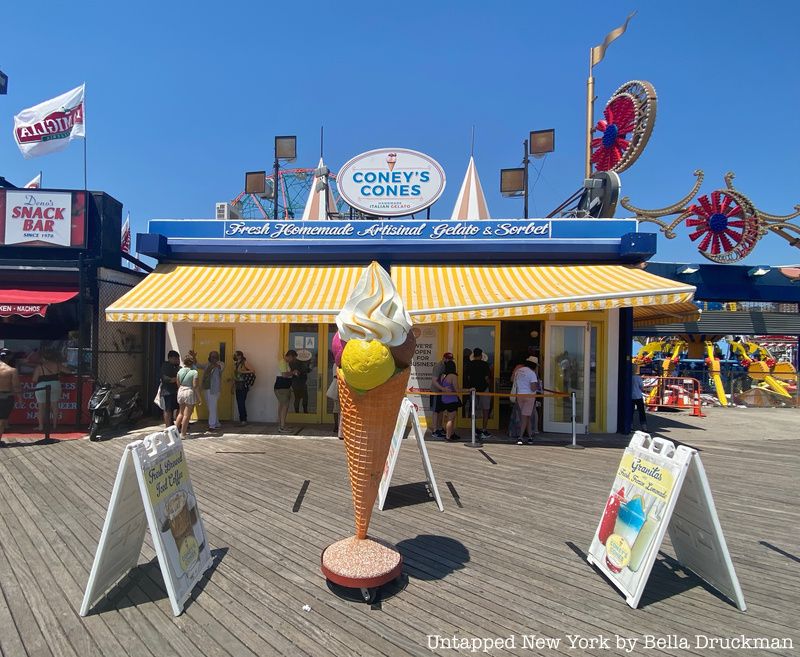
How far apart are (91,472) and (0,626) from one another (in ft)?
12.1

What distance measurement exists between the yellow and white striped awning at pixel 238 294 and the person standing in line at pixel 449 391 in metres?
2.33

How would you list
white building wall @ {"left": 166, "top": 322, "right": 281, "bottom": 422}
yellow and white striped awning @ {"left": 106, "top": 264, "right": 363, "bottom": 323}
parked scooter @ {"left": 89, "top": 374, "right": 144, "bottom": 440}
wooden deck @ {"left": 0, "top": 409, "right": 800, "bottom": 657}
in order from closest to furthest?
wooden deck @ {"left": 0, "top": 409, "right": 800, "bottom": 657} → yellow and white striped awning @ {"left": 106, "top": 264, "right": 363, "bottom": 323} → parked scooter @ {"left": 89, "top": 374, "right": 144, "bottom": 440} → white building wall @ {"left": 166, "top": 322, "right": 281, "bottom": 422}

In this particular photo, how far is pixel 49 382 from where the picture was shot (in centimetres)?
837

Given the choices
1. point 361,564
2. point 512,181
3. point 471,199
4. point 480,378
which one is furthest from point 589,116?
point 361,564

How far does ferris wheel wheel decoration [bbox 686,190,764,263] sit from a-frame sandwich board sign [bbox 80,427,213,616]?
59.5 ft

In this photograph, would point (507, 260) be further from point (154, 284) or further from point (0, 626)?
point (0, 626)

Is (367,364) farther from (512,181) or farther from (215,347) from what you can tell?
(512,181)

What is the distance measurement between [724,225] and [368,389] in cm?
1771

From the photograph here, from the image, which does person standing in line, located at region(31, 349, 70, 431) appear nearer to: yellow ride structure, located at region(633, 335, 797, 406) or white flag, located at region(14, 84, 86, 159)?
white flag, located at region(14, 84, 86, 159)

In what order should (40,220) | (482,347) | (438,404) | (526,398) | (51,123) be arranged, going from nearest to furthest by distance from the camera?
1. (526,398)
2. (438,404)
3. (40,220)
4. (482,347)
5. (51,123)

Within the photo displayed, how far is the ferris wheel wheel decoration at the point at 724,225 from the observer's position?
1566 centimetres

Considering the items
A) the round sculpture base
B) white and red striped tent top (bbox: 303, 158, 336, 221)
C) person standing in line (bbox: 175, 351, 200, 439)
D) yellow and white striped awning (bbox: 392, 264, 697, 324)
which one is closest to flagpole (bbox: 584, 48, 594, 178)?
yellow and white striped awning (bbox: 392, 264, 697, 324)

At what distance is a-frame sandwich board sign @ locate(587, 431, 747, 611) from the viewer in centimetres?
308

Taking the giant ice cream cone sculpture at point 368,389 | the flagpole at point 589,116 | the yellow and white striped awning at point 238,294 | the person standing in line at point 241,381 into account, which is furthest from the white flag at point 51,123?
the flagpole at point 589,116
